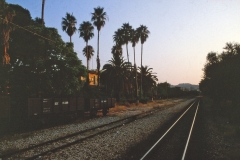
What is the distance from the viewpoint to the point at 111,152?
443 inches

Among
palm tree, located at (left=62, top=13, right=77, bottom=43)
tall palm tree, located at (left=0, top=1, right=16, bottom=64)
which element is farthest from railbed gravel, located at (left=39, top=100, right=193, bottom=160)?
palm tree, located at (left=62, top=13, right=77, bottom=43)

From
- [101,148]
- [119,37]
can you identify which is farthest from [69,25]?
[101,148]

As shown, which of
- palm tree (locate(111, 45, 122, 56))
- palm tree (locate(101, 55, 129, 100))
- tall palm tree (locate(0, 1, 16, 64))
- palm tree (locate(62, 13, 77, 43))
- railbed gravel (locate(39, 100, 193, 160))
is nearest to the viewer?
railbed gravel (locate(39, 100, 193, 160))

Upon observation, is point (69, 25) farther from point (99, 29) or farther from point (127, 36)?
point (127, 36)

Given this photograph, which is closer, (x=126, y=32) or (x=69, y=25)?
(x=69, y=25)

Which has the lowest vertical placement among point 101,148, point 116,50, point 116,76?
point 101,148

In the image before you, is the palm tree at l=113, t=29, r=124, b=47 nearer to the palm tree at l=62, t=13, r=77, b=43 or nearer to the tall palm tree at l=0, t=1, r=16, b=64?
the palm tree at l=62, t=13, r=77, b=43

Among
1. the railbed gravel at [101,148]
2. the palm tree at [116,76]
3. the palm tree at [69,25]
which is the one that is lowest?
the railbed gravel at [101,148]

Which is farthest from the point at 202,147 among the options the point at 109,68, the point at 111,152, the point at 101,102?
the point at 109,68

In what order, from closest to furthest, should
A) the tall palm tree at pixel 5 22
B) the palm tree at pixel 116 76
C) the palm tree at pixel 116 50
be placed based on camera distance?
1. the tall palm tree at pixel 5 22
2. the palm tree at pixel 116 76
3. the palm tree at pixel 116 50

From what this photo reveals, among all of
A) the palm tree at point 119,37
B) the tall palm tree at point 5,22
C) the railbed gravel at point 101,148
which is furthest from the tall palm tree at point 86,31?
the railbed gravel at point 101,148

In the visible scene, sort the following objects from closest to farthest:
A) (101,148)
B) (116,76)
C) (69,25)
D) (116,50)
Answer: (101,148)
(69,25)
(116,76)
(116,50)

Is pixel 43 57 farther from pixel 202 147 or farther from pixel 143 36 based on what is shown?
pixel 143 36

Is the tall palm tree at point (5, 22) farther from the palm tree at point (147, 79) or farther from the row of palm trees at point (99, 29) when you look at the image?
the palm tree at point (147, 79)
